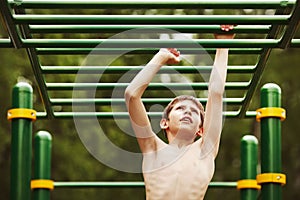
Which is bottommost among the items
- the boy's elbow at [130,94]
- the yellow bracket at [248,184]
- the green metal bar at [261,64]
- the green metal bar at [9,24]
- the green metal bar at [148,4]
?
the yellow bracket at [248,184]

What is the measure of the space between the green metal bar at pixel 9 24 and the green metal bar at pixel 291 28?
1.14m

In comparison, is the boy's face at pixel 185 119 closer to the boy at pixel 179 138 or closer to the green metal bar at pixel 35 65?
the boy at pixel 179 138

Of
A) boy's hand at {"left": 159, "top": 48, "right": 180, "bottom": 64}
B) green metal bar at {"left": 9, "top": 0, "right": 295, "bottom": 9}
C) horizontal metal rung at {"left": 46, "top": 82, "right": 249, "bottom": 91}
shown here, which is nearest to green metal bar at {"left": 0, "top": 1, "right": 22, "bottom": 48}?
green metal bar at {"left": 9, "top": 0, "right": 295, "bottom": 9}

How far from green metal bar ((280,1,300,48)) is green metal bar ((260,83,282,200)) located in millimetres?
1339

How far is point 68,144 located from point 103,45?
373 inches

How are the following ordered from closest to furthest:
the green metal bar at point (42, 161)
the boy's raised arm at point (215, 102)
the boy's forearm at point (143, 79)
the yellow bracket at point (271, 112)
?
the boy's forearm at point (143, 79) → the boy's raised arm at point (215, 102) → the yellow bracket at point (271, 112) → the green metal bar at point (42, 161)

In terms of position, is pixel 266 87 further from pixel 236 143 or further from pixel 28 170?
pixel 236 143

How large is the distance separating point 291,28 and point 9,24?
3.86 feet

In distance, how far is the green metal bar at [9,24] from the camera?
3.65 metres

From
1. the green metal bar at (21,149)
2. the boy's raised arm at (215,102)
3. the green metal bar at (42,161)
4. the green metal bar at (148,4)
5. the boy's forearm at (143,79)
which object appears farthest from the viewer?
the green metal bar at (42,161)

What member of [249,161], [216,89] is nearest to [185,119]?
[216,89]

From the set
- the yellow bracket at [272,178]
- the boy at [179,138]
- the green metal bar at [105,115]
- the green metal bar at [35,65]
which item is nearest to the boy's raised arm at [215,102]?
the boy at [179,138]

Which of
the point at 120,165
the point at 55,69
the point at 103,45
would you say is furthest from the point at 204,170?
the point at 120,165

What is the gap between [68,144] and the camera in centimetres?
1351
